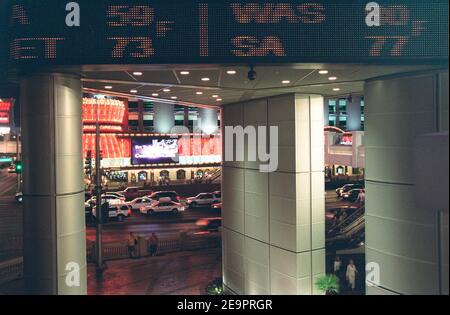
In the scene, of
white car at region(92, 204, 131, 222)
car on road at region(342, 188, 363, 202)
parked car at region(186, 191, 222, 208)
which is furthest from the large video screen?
car on road at region(342, 188, 363, 202)

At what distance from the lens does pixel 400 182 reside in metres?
7.38

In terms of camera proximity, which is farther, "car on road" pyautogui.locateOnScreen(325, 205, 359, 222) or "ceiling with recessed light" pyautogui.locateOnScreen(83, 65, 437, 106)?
"car on road" pyautogui.locateOnScreen(325, 205, 359, 222)

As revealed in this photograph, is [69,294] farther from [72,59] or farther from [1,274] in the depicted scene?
[1,274]

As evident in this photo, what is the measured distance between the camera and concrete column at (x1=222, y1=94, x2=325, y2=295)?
34.8 feet

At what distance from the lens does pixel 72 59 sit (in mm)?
6590

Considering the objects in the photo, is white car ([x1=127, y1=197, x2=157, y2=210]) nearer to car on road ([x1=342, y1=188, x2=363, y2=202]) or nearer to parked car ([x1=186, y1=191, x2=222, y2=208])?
parked car ([x1=186, y1=191, x2=222, y2=208])

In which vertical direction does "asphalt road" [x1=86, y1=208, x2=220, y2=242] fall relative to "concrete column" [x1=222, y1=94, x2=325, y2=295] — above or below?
below

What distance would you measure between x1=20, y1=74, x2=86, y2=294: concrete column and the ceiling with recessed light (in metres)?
0.97

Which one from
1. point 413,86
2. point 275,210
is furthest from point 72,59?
point 275,210

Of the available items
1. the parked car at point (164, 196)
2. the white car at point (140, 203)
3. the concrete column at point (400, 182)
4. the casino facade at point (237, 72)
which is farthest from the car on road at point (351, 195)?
the concrete column at point (400, 182)

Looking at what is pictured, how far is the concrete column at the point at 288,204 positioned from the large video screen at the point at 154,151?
3566 cm

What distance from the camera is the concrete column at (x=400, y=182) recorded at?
22.5 feet

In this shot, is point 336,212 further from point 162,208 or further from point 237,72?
point 237,72

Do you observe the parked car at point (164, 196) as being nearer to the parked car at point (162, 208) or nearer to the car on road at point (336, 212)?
the parked car at point (162, 208)
